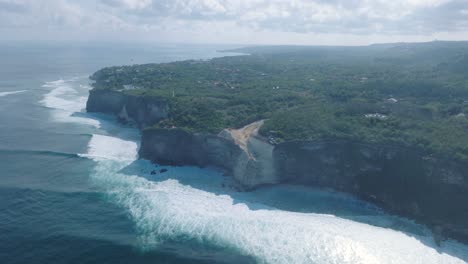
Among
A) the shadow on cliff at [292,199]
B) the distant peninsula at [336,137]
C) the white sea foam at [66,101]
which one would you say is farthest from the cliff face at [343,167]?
the white sea foam at [66,101]

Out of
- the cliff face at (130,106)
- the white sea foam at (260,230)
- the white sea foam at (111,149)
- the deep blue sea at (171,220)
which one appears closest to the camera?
the deep blue sea at (171,220)

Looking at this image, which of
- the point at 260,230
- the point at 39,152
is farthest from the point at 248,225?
the point at 39,152

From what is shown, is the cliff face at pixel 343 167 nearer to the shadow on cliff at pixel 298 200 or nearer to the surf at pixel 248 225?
the shadow on cliff at pixel 298 200

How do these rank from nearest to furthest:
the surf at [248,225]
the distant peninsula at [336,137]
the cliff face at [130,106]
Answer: the surf at [248,225] → the distant peninsula at [336,137] → the cliff face at [130,106]

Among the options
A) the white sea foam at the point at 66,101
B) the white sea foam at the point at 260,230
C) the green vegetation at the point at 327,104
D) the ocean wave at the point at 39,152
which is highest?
the green vegetation at the point at 327,104

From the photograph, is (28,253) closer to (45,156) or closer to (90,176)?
(90,176)

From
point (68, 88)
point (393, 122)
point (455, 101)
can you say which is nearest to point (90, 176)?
point (393, 122)

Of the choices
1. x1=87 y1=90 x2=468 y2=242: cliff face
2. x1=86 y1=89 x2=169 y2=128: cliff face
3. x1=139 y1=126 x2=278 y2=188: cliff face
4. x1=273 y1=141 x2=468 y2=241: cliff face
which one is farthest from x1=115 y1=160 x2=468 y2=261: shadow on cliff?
x1=86 y1=89 x2=169 y2=128: cliff face
